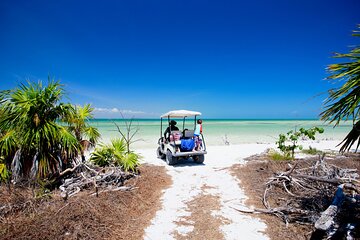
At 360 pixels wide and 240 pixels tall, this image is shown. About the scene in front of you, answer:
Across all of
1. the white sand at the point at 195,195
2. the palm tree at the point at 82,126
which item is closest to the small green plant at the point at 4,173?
the palm tree at the point at 82,126

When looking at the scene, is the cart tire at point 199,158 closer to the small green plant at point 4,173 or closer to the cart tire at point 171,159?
the cart tire at point 171,159

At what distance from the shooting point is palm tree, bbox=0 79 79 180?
4305 millimetres

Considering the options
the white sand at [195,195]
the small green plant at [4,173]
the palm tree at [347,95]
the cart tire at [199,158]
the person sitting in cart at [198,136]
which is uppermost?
the palm tree at [347,95]

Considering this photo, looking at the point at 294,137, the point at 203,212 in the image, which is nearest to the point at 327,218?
the point at 203,212

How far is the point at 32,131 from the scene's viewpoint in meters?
4.29

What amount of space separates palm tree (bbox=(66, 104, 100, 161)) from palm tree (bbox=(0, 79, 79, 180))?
442 millimetres

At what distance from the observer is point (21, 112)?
4.32 meters

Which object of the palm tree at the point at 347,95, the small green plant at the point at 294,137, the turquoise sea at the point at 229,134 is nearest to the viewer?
the palm tree at the point at 347,95

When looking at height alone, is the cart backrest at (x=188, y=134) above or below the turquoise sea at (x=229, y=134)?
above

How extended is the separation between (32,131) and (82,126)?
1199mm

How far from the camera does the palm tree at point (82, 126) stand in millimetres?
5129

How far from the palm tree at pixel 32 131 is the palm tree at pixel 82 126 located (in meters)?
0.44

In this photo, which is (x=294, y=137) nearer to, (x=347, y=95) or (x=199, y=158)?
(x=199, y=158)

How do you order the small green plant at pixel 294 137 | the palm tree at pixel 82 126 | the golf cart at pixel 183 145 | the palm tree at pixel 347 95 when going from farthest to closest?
the golf cart at pixel 183 145
the small green plant at pixel 294 137
the palm tree at pixel 82 126
the palm tree at pixel 347 95
